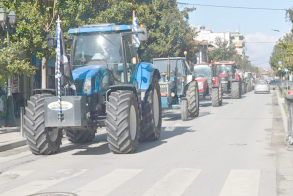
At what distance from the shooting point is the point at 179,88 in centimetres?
2291

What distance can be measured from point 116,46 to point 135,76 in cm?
110

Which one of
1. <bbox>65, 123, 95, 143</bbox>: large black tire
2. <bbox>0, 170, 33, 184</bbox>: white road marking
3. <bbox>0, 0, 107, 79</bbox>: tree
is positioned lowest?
<bbox>0, 170, 33, 184</bbox>: white road marking

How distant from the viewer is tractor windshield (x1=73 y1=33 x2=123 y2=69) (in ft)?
42.1

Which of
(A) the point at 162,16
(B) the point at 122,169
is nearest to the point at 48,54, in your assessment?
(B) the point at 122,169

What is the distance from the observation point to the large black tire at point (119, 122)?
1128 cm

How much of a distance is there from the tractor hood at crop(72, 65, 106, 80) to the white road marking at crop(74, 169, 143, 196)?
301cm

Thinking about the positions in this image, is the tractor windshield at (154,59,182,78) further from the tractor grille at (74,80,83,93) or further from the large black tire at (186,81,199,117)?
the tractor grille at (74,80,83,93)

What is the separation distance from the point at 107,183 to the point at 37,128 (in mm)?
3392

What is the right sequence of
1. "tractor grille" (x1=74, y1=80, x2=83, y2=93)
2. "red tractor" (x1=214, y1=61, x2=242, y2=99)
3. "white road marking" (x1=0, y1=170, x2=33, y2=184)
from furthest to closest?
"red tractor" (x1=214, y1=61, x2=242, y2=99), "tractor grille" (x1=74, y1=80, x2=83, y2=93), "white road marking" (x1=0, y1=170, x2=33, y2=184)

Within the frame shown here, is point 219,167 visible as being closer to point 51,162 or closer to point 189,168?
point 189,168

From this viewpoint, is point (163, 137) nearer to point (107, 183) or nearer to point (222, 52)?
point (107, 183)

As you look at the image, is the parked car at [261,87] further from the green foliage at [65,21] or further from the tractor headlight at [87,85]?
the tractor headlight at [87,85]

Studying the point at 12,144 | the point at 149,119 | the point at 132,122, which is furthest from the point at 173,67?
the point at 132,122

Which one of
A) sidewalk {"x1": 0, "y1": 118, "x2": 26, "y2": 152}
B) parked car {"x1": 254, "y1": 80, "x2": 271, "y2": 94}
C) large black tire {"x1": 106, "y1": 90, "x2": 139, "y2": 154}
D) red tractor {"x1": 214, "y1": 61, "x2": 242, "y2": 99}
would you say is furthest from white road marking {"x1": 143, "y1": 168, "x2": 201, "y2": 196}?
parked car {"x1": 254, "y1": 80, "x2": 271, "y2": 94}
